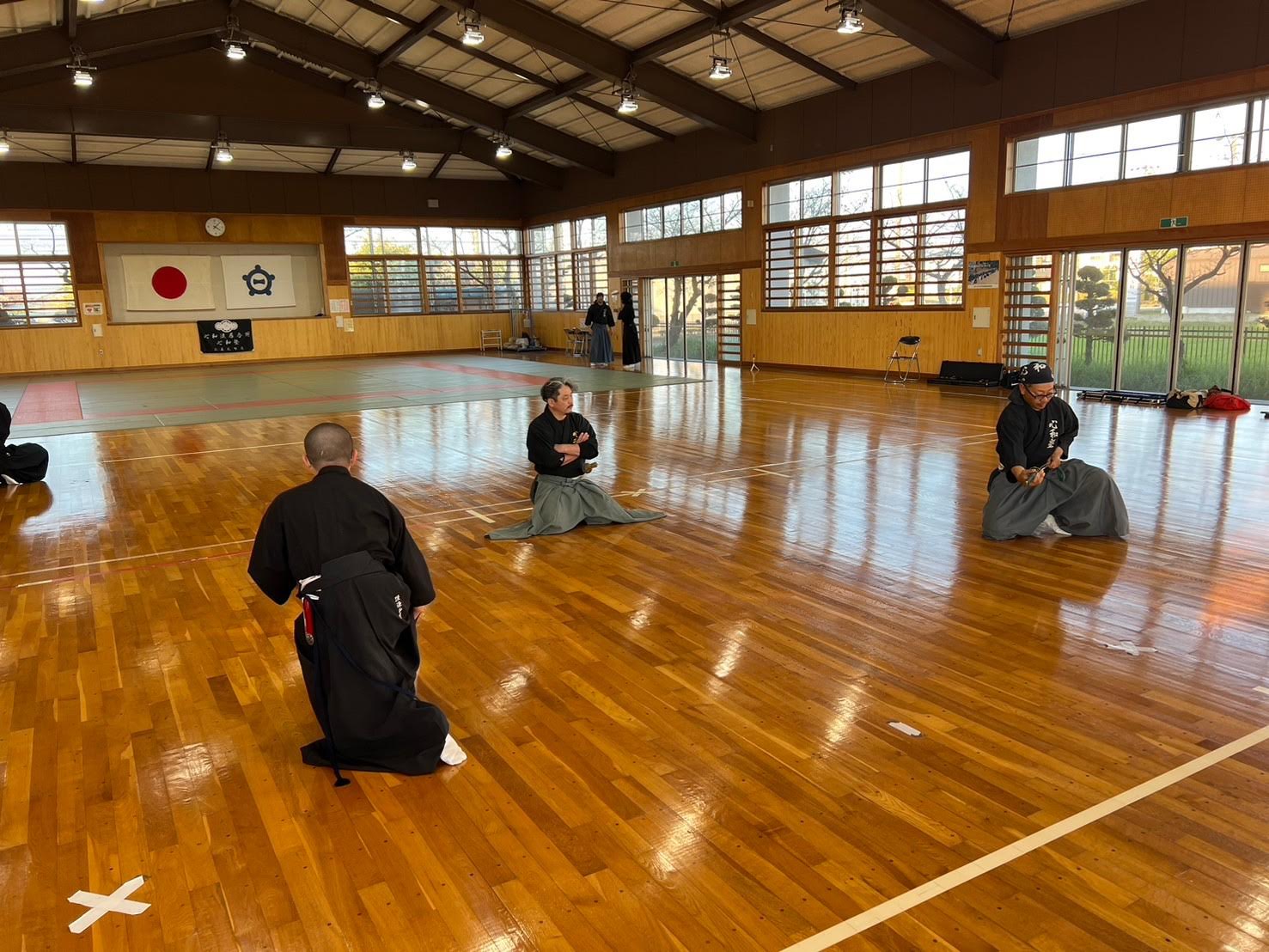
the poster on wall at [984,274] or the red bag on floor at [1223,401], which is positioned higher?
the poster on wall at [984,274]

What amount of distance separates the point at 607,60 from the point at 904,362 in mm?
→ 7140

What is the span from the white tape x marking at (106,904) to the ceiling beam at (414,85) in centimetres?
1705

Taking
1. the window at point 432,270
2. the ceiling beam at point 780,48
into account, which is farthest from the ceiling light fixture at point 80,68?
the window at point 432,270

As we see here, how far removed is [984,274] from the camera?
14.2 m

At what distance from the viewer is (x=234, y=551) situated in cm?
603

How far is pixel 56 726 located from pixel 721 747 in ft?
8.49

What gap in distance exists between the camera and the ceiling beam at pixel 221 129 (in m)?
17.3

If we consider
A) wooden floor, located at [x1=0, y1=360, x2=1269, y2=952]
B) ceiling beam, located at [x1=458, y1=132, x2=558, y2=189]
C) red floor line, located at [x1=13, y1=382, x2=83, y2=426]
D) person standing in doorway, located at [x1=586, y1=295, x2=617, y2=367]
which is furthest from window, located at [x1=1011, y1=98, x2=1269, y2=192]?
red floor line, located at [x1=13, y1=382, x2=83, y2=426]

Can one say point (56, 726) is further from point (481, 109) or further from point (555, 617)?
point (481, 109)

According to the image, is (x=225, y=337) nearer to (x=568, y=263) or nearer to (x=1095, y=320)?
→ (x=568, y=263)

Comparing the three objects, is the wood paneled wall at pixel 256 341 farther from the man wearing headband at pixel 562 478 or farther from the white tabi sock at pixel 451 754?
the white tabi sock at pixel 451 754

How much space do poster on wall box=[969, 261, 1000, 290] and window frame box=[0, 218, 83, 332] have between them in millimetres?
19586

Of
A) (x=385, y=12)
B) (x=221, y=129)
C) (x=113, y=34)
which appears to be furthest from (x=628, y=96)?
(x=221, y=129)

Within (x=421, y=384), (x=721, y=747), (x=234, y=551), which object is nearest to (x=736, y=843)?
(x=721, y=747)
